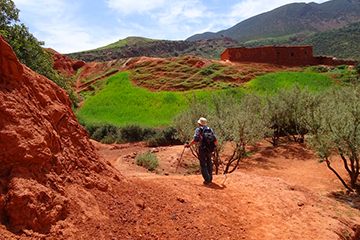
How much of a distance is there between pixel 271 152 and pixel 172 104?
654 inches

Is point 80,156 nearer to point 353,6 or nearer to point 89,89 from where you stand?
point 89,89

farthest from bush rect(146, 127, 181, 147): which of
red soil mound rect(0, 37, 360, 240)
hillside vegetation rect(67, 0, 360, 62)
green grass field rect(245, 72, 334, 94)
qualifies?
hillside vegetation rect(67, 0, 360, 62)

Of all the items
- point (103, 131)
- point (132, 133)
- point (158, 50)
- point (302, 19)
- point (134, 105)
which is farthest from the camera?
point (302, 19)

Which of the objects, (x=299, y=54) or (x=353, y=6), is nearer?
(x=299, y=54)

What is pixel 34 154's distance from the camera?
311cm

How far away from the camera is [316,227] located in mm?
4887

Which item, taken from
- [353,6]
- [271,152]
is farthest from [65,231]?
[353,6]

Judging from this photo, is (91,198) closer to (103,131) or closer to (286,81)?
(103,131)

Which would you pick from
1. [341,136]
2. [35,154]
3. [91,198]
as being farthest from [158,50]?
[35,154]

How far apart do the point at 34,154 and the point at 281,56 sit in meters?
42.0

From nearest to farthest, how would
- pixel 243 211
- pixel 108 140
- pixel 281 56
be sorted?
pixel 243 211 → pixel 108 140 → pixel 281 56

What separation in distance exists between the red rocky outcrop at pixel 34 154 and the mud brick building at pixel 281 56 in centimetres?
3807

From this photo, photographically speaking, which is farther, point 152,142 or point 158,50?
point 158,50

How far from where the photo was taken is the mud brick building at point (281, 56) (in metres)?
38.8
